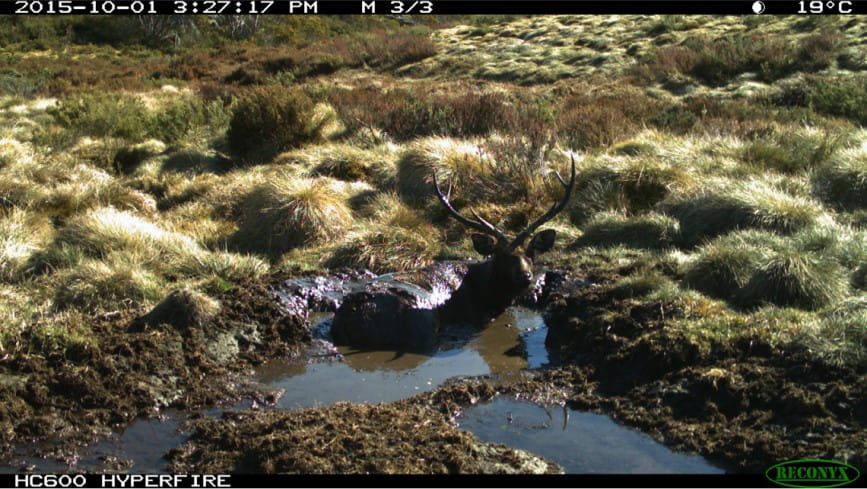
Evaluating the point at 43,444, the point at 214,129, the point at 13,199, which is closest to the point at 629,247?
the point at 43,444

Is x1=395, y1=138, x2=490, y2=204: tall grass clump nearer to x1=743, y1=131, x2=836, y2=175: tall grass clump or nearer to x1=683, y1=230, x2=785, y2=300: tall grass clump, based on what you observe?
x1=743, y1=131, x2=836, y2=175: tall grass clump

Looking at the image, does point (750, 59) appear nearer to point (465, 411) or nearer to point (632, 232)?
point (632, 232)

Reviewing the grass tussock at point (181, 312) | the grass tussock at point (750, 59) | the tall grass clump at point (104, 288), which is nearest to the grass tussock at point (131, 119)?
the tall grass clump at point (104, 288)

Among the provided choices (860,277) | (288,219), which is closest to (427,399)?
(860,277)

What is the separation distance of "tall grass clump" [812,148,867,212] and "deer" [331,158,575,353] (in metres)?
4.42

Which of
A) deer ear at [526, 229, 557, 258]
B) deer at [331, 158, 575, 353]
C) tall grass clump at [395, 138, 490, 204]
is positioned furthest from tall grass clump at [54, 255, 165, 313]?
tall grass clump at [395, 138, 490, 204]

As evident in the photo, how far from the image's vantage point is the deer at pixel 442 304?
7766 millimetres

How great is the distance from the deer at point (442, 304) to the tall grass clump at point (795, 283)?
2.15 m

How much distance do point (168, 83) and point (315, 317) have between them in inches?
756

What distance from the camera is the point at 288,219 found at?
1073cm

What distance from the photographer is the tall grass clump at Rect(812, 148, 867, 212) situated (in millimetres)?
10648

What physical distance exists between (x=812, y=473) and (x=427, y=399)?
2.78 m

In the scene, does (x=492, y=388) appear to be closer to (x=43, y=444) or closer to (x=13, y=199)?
(x=43, y=444)

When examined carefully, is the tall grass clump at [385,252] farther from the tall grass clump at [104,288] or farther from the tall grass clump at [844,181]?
the tall grass clump at [844,181]
